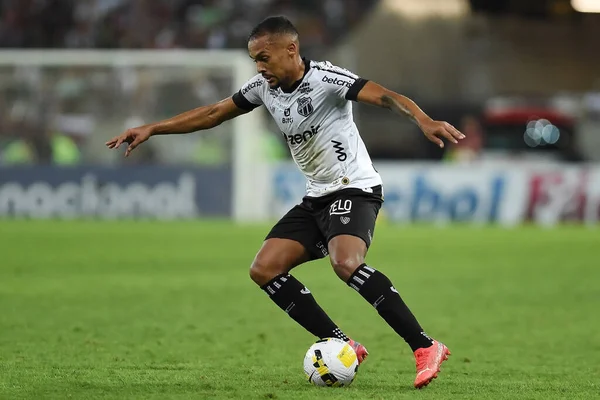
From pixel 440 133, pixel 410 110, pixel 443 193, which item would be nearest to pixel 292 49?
pixel 410 110

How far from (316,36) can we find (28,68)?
9226 millimetres

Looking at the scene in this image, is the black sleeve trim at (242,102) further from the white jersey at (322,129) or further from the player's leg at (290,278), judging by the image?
the player's leg at (290,278)

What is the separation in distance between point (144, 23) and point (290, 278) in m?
24.8

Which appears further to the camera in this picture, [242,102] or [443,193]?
[443,193]

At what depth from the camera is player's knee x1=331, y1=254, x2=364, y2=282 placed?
Answer: 640 centimetres

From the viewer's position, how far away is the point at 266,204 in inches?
888

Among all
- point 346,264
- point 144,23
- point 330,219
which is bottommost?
point 346,264

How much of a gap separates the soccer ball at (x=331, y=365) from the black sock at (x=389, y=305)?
311 millimetres

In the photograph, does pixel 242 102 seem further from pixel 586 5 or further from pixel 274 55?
pixel 586 5

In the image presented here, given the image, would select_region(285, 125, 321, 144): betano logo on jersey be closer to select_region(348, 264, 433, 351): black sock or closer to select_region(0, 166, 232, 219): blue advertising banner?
A: select_region(348, 264, 433, 351): black sock

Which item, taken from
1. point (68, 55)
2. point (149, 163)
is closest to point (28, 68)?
point (68, 55)

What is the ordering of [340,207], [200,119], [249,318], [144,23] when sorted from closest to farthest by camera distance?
[340,207] < [200,119] < [249,318] < [144,23]

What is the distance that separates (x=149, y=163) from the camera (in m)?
22.8

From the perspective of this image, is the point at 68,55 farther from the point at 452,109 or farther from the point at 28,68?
the point at 452,109
